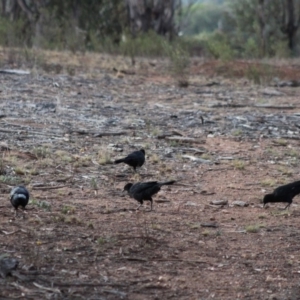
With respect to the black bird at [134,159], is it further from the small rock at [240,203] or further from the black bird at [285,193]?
the black bird at [285,193]

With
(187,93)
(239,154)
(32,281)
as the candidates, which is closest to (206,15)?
(187,93)

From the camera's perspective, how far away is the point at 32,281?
18.1 ft

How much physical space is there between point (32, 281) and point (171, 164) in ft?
14.6

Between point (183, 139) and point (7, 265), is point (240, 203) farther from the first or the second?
point (7, 265)

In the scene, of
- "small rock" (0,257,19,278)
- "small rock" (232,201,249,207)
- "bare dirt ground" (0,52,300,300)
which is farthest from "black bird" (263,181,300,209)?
"small rock" (0,257,19,278)

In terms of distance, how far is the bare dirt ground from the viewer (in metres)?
5.79

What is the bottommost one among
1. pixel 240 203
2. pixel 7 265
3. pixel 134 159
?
pixel 240 203

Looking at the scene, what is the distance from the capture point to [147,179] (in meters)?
9.11

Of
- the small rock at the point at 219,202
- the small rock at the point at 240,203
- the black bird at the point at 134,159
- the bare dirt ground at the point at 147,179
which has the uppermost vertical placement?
the black bird at the point at 134,159

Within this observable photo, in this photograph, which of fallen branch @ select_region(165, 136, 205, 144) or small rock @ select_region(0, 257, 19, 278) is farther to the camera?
fallen branch @ select_region(165, 136, 205, 144)

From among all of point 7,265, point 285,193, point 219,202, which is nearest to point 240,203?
point 219,202

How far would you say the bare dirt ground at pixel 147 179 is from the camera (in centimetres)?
579

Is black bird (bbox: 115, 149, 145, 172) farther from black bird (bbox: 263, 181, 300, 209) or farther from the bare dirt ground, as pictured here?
black bird (bbox: 263, 181, 300, 209)

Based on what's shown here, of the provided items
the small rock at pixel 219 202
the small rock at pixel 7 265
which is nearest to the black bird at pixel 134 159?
the small rock at pixel 219 202
